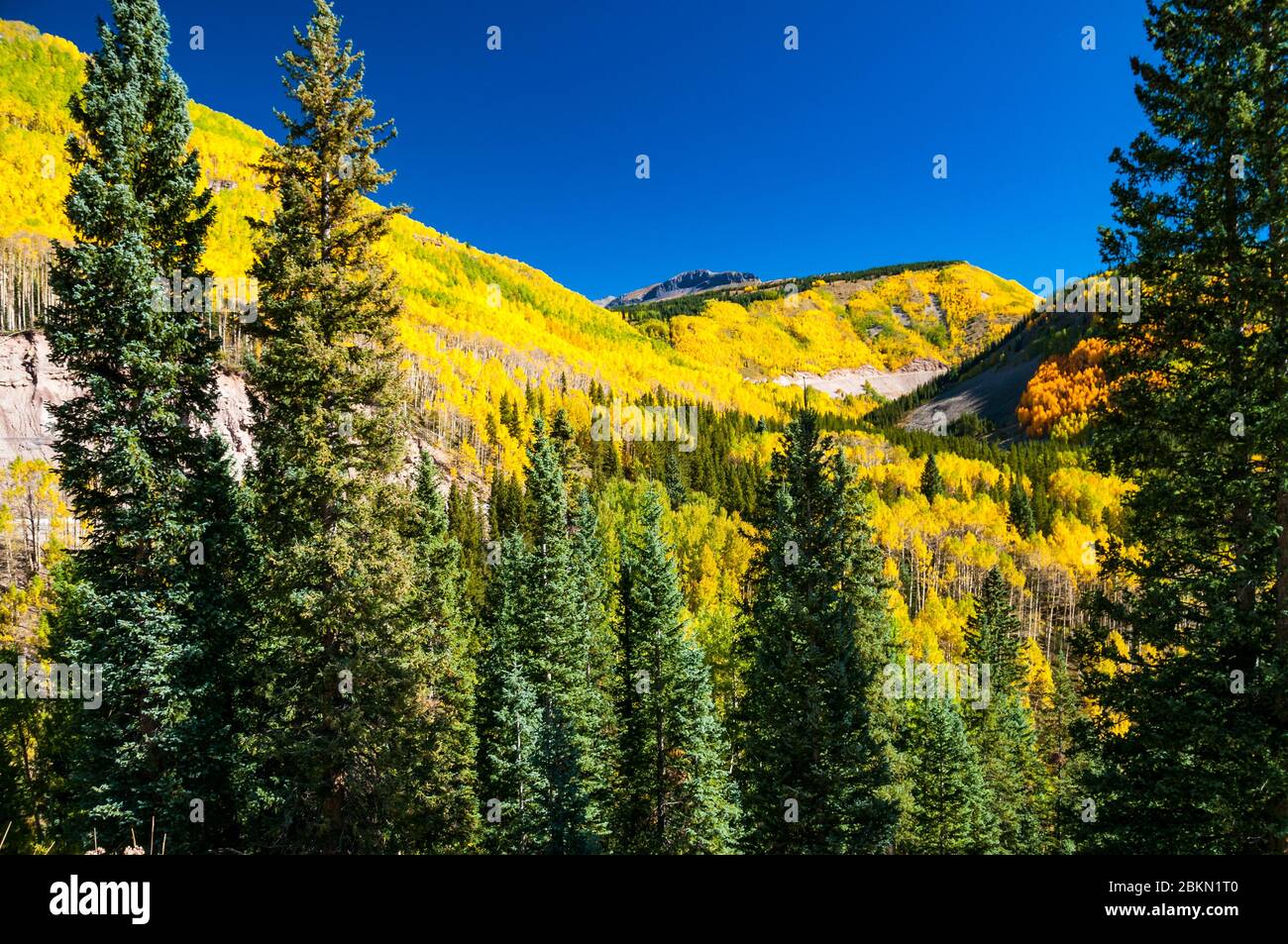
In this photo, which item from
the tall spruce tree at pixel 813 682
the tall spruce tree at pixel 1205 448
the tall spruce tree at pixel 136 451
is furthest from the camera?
the tall spruce tree at pixel 813 682

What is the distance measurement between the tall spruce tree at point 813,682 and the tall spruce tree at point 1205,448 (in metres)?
6.83

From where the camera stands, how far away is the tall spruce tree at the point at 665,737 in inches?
1011

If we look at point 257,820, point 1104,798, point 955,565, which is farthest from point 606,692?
point 955,565

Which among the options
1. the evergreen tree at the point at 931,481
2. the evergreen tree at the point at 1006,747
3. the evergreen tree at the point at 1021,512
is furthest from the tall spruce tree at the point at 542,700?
the evergreen tree at the point at 931,481

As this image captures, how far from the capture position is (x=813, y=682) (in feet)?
57.1

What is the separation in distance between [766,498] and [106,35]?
22706 mm

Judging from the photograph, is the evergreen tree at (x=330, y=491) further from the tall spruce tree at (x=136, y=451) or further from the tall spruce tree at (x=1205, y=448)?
the tall spruce tree at (x=1205, y=448)

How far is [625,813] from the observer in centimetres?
2714

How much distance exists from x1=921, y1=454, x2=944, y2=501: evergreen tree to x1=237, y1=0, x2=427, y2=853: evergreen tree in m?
125

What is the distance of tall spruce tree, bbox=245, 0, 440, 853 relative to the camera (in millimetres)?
12852

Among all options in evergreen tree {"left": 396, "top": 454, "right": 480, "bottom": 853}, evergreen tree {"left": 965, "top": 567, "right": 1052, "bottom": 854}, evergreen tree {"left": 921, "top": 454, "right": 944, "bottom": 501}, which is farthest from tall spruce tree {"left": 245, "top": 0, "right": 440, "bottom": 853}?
evergreen tree {"left": 921, "top": 454, "right": 944, "bottom": 501}

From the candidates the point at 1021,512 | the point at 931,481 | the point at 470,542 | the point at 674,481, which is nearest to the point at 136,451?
the point at 470,542

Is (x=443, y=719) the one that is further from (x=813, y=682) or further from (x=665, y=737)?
(x=813, y=682)
